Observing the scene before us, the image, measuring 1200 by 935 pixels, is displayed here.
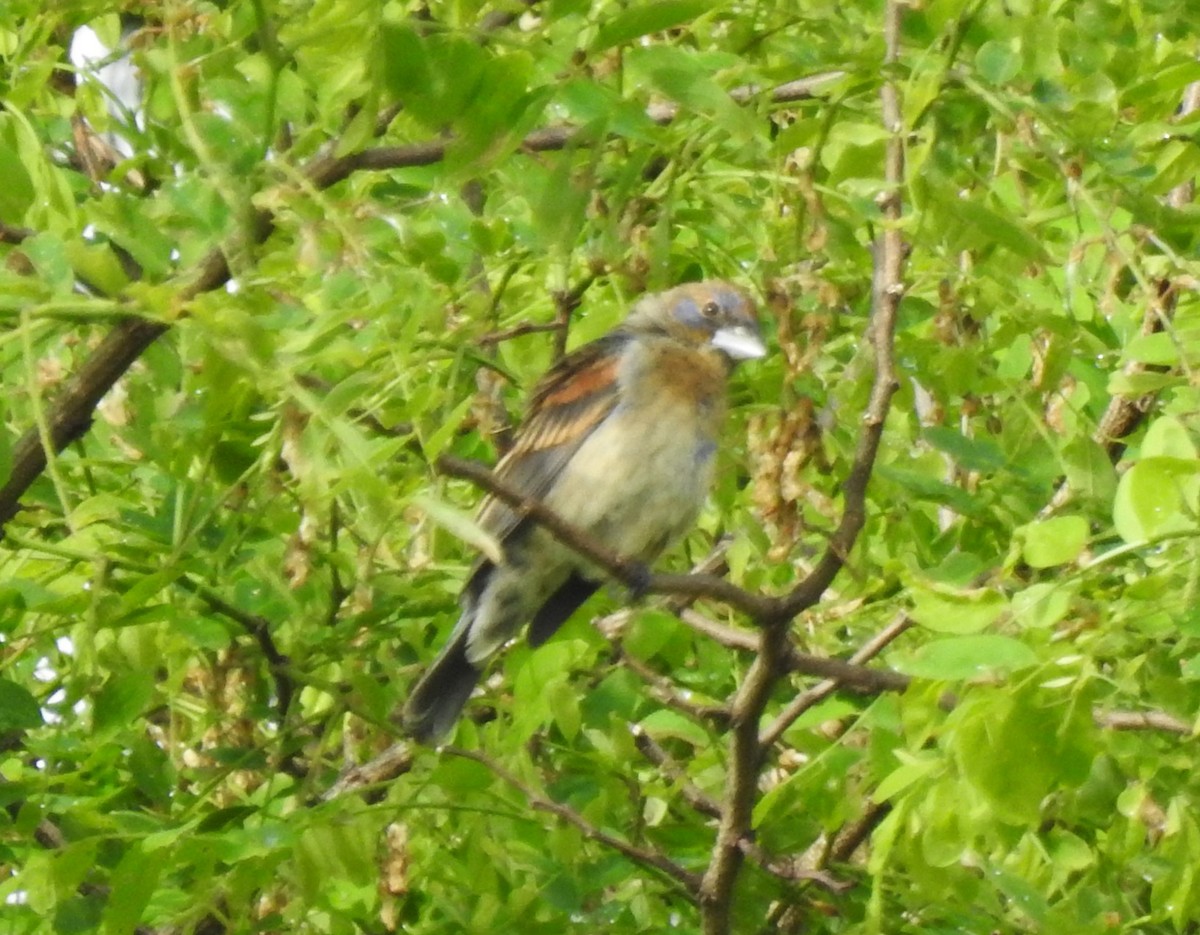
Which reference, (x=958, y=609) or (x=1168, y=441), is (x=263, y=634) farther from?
(x=1168, y=441)

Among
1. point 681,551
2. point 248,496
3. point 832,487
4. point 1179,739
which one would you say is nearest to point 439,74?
point 248,496

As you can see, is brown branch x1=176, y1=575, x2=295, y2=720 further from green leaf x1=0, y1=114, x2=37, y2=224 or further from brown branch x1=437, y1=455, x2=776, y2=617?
green leaf x1=0, y1=114, x2=37, y2=224

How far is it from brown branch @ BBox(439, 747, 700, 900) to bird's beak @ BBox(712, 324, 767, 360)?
4.86 feet

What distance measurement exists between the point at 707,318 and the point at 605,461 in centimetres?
53

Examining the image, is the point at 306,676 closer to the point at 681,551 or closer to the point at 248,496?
the point at 248,496

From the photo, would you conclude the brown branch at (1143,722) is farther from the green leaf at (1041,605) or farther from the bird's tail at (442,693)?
the bird's tail at (442,693)

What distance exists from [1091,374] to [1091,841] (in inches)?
41.3

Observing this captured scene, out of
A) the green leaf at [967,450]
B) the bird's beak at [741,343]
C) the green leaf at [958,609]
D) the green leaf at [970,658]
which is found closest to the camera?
the green leaf at [970,658]

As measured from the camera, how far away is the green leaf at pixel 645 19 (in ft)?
8.73

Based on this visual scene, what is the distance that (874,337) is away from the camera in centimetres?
290

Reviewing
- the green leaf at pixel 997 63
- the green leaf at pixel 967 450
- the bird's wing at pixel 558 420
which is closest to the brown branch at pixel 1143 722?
the green leaf at pixel 967 450

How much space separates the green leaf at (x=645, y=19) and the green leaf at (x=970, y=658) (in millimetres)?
981

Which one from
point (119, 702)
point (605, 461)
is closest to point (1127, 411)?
point (605, 461)

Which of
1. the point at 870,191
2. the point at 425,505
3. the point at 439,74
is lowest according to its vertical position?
the point at 870,191
